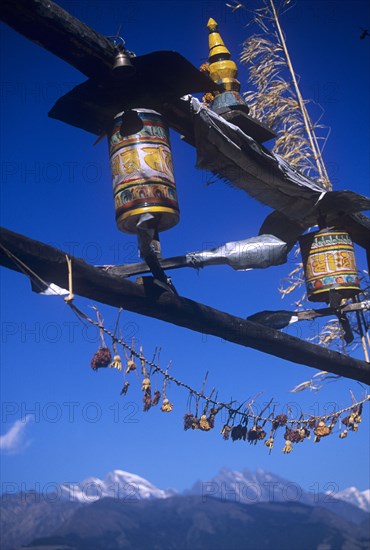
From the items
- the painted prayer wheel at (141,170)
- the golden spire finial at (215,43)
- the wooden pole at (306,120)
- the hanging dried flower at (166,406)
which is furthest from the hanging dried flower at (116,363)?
the wooden pole at (306,120)

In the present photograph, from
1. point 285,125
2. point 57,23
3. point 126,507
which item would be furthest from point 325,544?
point 57,23

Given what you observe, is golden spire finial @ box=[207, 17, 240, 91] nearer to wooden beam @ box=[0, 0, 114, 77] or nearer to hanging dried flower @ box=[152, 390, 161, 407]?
wooden beam @ box=[0, 0, 114, 77]

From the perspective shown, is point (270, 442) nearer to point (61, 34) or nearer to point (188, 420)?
point (188, 420)

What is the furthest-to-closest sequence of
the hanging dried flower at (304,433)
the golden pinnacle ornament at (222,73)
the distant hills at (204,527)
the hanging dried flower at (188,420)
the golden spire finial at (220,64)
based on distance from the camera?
the distant hills at (204,527), the hanging dried flower at (304,433), the golden spire finial at (220,64), the golden pinnacle ornament at (222,73), the hanging dried flower at (188,420)

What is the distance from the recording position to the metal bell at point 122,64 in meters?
4.29

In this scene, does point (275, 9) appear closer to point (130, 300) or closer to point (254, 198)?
point (254, 198)

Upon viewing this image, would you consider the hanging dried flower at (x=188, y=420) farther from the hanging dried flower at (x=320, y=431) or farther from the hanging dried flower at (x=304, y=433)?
the hanging dried flower at (x=320, y=431)

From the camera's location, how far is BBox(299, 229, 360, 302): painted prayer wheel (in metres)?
6.26

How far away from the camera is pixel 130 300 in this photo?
436 centimetres

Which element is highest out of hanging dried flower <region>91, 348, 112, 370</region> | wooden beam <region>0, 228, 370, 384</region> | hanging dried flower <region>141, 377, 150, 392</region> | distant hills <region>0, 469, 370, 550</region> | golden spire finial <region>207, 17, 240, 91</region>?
golden spire finial <region>207, 17, 240, 91</region>

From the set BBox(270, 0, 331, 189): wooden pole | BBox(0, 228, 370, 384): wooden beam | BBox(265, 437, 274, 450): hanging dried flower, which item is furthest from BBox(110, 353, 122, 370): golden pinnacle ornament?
Answer: BBox(270, 0, 331, 189): wooden pole

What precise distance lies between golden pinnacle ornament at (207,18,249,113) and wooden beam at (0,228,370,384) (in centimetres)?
206

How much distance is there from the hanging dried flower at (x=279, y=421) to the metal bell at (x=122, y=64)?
12.7ft

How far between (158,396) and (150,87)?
249cm
